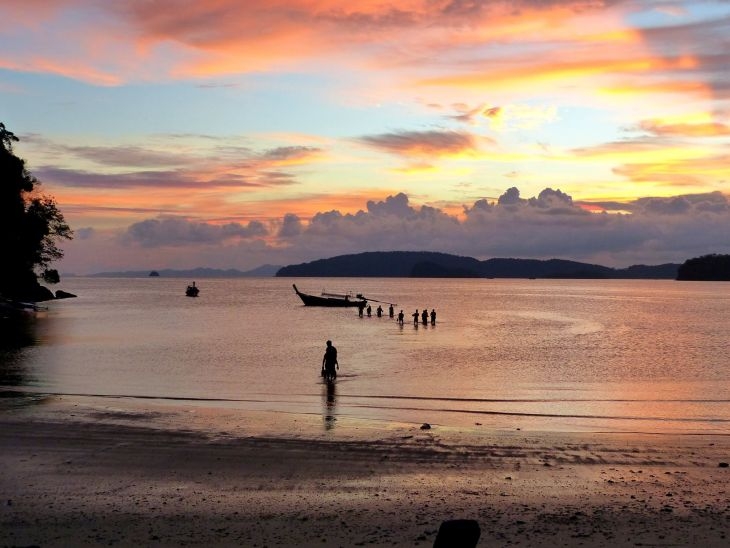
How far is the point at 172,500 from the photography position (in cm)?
1212

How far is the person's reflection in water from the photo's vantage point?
20300 mm

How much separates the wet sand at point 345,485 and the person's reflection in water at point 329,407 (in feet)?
1.99

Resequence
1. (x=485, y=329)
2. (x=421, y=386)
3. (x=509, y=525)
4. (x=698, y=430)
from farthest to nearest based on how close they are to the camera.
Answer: (x=485, y=329) → (x=421, y=386) → (x=698, y=430) → (x=509, y=525)

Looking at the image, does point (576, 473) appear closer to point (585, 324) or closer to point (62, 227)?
point (585, 324)

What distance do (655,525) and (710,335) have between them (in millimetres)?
65625

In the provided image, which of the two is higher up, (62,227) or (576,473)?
(62,227)

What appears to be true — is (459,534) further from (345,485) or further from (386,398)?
(386,398)

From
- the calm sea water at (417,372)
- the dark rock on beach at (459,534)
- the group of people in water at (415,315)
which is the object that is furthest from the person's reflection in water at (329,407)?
the group of people in water at (415,315)

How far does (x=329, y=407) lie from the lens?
24391 mm

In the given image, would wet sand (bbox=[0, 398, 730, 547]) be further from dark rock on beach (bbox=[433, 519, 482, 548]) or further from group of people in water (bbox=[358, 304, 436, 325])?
group of people in water (bbox=[358, 304, 436, 325])

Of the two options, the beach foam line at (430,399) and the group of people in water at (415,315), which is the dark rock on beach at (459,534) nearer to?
the beach foam line at (430,399)

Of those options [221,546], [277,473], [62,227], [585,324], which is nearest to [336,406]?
[277,473]

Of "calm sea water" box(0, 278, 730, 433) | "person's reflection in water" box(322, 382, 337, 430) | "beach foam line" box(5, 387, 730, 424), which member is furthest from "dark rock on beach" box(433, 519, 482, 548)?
"beach foam line" box(5, 387, 730, 424)

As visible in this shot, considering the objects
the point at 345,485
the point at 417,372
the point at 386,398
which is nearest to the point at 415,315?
the point at 417,372
